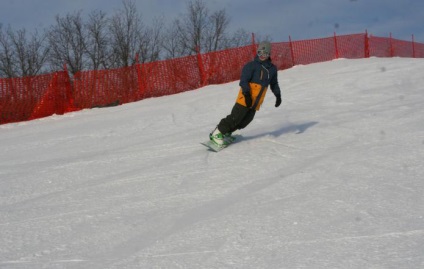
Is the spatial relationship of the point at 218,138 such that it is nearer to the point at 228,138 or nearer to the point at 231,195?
the point at 228,138

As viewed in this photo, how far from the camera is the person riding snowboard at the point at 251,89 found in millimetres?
6211

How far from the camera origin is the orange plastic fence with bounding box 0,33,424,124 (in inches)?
565

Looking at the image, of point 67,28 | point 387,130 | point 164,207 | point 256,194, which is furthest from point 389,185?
point 67,28

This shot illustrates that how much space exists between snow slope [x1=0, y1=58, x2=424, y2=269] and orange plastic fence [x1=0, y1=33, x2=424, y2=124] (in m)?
6.04

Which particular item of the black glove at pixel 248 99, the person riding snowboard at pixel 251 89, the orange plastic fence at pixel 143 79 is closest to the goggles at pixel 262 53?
the person riding snowboard at pixel 251 89

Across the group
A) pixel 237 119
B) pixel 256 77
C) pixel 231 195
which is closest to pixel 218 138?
pixel 237 119

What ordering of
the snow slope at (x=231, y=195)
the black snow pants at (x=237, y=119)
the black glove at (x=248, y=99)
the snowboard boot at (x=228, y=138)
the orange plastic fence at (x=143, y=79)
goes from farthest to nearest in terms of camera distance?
1. the orange plastic fence at (x=143, y=79)
2. the snowboard boot at (x=228, y=138)
3. the black snow pants at (x=237, y=119)
4. the black glove at (x=248, y=99)
5. the snow slope at (x=231, y=195)

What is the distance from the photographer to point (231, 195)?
4.34 m

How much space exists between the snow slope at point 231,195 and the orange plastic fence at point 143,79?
19.8 ft

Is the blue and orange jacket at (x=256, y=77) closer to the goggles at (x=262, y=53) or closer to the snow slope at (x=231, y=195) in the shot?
the goggles at (x=262, y=53)

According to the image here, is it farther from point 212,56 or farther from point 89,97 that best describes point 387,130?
point 212,56

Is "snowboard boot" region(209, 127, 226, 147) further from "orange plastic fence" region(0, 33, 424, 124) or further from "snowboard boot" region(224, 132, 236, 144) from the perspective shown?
"orange plastic fence" region(0, 33, 424, 124)

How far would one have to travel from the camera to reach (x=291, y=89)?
12.3 metres

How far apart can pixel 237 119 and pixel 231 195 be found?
222cm
